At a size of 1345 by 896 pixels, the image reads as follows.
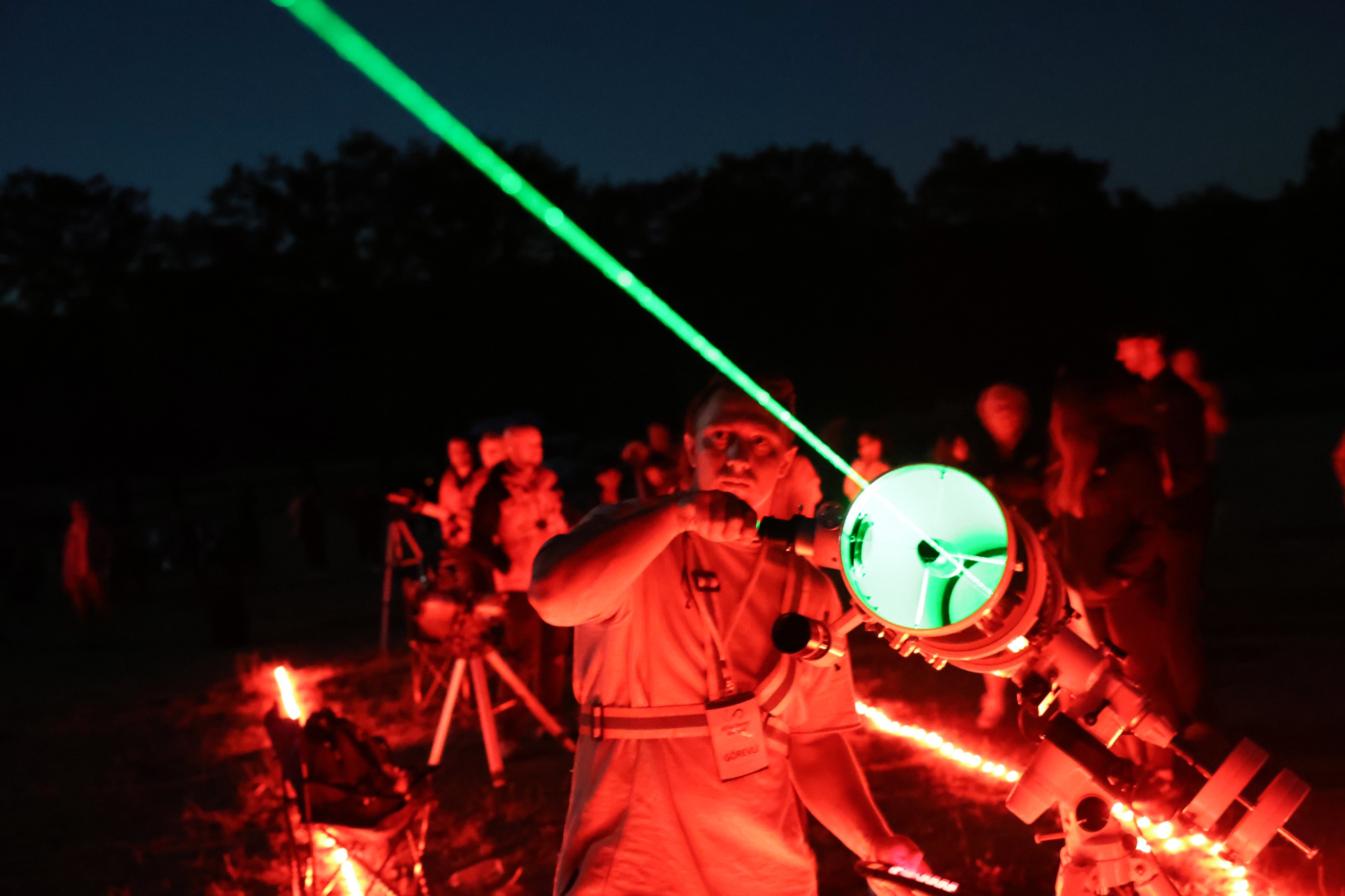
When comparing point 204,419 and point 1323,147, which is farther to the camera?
point 1323,147

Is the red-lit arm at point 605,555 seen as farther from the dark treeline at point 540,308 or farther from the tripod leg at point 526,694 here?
the dark treeline at point 540,308

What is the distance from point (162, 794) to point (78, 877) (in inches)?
53.3

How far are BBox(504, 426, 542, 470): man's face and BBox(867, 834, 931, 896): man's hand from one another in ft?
15.8

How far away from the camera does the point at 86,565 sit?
44.5 feet

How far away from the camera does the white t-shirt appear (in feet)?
6.92

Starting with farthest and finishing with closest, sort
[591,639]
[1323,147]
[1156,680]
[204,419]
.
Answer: [1323,147] < [204,419] < [1156,680] < [591,639]

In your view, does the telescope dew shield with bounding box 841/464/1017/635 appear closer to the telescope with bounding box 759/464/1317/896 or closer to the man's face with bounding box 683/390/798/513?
the telescope with bounding box 759/464/1317/896

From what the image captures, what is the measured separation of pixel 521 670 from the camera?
7336 mm

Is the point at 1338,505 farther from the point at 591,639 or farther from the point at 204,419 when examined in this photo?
the point at 204,419

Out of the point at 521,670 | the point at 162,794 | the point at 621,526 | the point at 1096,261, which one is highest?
the point at 1096,261

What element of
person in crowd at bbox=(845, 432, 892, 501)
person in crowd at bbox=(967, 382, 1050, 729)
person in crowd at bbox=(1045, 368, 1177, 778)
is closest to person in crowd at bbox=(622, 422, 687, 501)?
person in crowd at bbox=(845, 432, 892, 501)

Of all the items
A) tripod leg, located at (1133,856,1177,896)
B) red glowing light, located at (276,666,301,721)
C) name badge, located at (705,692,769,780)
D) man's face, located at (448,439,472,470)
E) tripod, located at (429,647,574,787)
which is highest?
man's face, located at (448,439,472,470)

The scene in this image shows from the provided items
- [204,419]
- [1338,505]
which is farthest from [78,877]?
[204,419]

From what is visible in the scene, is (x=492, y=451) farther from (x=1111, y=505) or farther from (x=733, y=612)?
(x=733, y=612)
